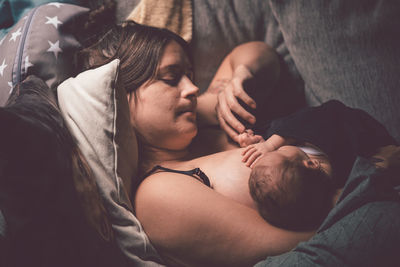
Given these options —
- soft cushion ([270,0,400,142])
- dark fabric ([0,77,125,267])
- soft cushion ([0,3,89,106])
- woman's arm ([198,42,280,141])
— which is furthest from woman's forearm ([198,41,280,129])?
dark fabric ([0,77,125,267])

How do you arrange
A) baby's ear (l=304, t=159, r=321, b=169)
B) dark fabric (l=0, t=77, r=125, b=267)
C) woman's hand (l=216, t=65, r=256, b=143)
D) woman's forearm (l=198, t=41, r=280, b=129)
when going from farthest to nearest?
woman's forearm (l=198, t=41, r=280, b=129)
woman's hand (l=216, t=65, r=256, b=143)
baby's ear (l=304, t=159, r=321, b=169)
dark fabric (l=0, t=77, r=125, b=267)

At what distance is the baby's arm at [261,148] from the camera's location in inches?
37.9

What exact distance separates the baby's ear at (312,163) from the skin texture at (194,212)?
18 centimetres

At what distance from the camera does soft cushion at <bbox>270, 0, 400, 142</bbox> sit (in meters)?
1.10

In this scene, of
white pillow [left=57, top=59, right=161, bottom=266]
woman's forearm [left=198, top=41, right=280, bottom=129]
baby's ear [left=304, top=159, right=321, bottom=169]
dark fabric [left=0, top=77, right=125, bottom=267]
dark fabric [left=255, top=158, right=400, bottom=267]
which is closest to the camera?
dark fabric [left=0, top=77, right=125, bottom=267]

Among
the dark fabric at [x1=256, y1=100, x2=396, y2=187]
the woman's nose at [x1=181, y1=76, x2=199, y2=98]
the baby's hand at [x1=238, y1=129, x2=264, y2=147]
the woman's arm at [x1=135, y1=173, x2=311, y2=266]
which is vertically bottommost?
the woman's arm at [x1=135, y1=173, x2=311, y2=266]

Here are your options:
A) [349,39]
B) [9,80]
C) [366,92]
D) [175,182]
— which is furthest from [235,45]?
[9,80]

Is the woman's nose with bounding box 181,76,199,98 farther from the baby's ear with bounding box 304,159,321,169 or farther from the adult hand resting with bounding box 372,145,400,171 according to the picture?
the adult hand resting with bounding box 372,145,400,171

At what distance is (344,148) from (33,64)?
1.07 meters

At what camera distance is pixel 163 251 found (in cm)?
83

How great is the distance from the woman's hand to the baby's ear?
0.25m

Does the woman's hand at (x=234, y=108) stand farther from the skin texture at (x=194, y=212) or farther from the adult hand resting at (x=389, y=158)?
the adult hand resting at (x=389, y=158)

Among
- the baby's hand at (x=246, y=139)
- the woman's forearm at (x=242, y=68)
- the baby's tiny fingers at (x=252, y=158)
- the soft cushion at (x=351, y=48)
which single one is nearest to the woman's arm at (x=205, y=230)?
the baby's tiny fingers at (x=252, y=158)

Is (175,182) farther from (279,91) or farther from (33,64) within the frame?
(279,91)
